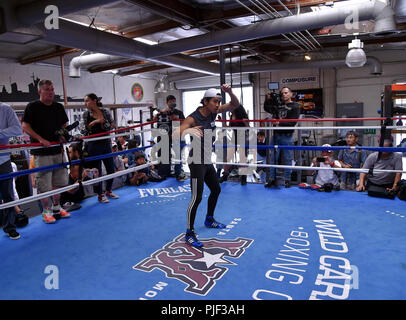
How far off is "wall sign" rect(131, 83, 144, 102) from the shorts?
8.34 m

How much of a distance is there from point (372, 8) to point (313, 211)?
2.81 m

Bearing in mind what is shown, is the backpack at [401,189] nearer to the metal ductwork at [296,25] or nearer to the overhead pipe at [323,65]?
the metal ductwork at [296,25]

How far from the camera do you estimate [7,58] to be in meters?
7.61

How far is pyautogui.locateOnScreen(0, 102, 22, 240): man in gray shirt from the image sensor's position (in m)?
2.95

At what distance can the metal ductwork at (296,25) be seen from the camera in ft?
13.3

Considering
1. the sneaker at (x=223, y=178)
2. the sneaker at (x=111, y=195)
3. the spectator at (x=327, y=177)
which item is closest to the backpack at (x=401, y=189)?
the spectator at (x=327, y=177)

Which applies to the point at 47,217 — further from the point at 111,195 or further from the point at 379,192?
the point at 379,192

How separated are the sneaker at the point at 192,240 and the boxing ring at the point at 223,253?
2.4 inches

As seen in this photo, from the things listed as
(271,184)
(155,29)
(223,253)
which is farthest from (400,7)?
(155,29)

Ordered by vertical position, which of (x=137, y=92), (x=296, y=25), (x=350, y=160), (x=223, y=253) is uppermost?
(x=296, y=25)

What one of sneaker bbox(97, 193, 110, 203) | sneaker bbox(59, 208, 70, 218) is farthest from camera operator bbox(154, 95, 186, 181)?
sneaker bbox(59, 208, 70, 218)

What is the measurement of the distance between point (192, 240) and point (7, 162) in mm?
1932

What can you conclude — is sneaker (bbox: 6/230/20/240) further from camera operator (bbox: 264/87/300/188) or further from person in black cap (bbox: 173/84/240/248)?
camera operator (bbox: 264/87/300/188)

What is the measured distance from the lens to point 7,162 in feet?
9.93
